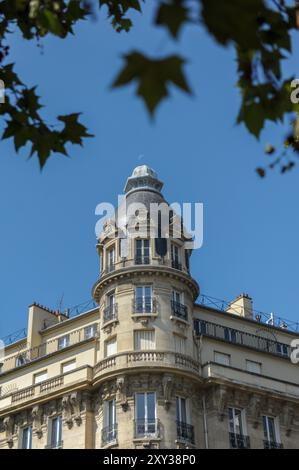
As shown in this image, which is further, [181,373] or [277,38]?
[181,373]

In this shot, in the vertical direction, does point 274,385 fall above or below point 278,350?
below

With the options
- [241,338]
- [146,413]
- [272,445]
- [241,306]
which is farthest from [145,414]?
[241,306]

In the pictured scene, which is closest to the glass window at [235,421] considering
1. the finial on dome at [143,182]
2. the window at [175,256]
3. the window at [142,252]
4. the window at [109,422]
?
the window at [109,422]

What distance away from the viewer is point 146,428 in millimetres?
40031

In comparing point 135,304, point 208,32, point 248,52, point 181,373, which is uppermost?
point 135,304

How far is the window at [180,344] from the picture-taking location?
143 feet

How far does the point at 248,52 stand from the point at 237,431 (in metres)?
39.3

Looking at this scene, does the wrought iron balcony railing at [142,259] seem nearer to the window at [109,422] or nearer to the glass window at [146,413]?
the glass window at [146,413]

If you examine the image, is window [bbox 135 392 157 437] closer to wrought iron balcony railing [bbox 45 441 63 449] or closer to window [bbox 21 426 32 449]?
wrought iron balcony railing [bbox 45 441 63 449]

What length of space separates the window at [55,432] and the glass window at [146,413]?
5298mm

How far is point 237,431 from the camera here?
4294 centimetres
